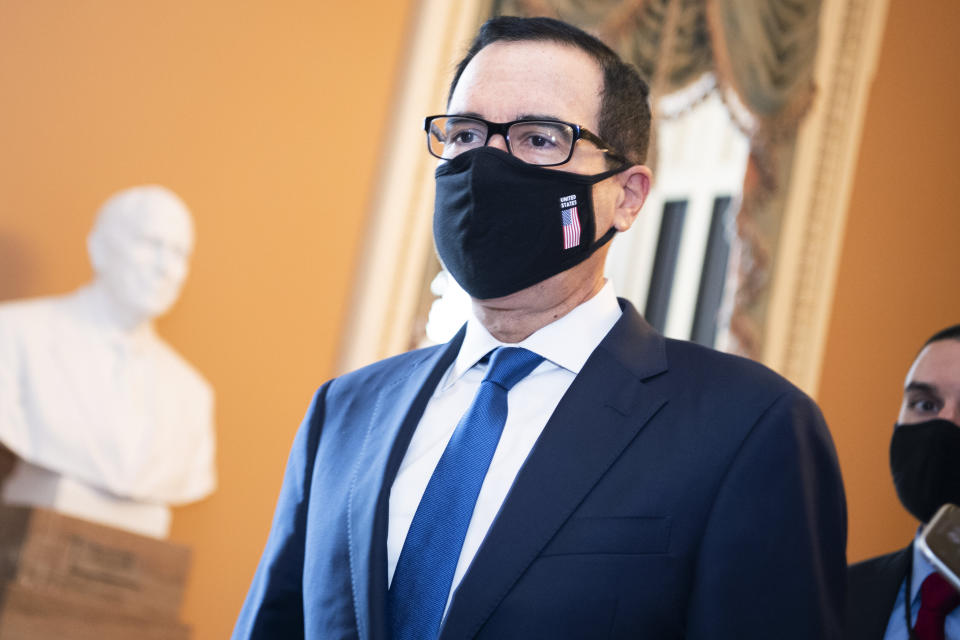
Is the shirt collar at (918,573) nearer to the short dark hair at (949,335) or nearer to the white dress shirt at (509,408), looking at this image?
the short dark hair at (949,335)

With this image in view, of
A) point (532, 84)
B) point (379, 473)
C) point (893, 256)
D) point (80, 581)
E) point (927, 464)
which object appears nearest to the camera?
point (379, 473)

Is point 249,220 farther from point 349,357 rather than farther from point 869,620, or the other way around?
point 869,620

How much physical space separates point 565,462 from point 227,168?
129 inches

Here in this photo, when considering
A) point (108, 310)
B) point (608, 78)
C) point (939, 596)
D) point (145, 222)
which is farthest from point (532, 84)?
point (108, 310)

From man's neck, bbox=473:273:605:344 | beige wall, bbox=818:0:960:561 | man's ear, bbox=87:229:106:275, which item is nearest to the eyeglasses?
man's neck, bbox=473:273:605:344

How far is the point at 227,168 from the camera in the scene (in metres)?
4.36

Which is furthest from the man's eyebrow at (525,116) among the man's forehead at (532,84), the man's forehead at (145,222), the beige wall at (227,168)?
the beige wall at (227,168)

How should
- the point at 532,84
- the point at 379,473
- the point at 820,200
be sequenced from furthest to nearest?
the point at 820,200 < the point at 532,84 < the point at 379,473

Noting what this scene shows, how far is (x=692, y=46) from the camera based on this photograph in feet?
18.3

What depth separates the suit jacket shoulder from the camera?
89.4 inches

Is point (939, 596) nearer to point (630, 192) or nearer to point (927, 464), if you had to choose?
point (927, 464)

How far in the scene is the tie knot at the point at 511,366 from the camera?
5.05 feet

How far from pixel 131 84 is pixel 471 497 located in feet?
10.6

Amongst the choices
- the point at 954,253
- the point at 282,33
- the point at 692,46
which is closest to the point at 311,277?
the point at 282,33
